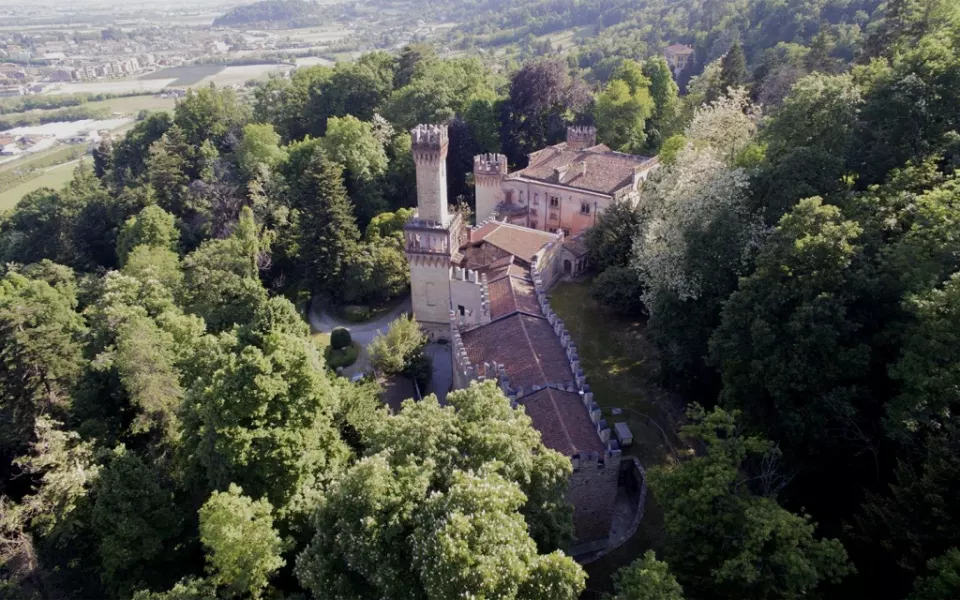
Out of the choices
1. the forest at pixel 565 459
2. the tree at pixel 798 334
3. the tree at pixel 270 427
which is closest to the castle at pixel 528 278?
the forest at pixel 565 459

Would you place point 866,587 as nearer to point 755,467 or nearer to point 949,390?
point 755,467

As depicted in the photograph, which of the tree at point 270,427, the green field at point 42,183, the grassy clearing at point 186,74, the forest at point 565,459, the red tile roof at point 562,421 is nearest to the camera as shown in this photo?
the forest at point 565,459

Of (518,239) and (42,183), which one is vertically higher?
(518,239)

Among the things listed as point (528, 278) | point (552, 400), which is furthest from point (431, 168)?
point (552, 400)

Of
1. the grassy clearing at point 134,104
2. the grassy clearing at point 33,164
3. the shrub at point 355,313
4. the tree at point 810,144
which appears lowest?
the grassy clearing at point 33,164

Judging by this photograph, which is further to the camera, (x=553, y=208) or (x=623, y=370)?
(x=553, y=208)

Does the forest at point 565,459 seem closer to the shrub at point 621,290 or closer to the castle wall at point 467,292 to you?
the shrub at point 621,290

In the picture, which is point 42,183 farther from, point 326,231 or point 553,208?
point 553,208
